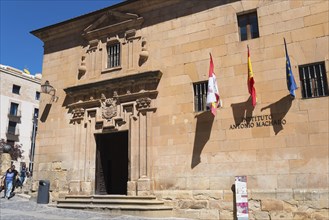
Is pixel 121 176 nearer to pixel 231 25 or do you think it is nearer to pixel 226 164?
pixel 226 164

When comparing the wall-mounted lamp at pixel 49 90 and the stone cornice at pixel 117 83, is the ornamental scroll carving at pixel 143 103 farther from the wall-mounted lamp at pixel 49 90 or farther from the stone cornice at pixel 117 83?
the wall-mounted lamp at pixel 49 90

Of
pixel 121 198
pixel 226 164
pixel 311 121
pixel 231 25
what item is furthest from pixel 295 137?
pixel 121 198

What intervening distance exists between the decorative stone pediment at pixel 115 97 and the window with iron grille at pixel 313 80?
4.77m

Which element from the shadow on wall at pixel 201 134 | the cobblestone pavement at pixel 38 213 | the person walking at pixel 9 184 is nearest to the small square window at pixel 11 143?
the person walking at pixel 9 184

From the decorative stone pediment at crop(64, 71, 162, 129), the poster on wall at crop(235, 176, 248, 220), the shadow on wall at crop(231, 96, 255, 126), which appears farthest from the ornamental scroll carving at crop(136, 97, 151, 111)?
the poster on wall at crop(235, 176, 248, 220)

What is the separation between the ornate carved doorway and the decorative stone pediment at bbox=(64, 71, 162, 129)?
0.66m

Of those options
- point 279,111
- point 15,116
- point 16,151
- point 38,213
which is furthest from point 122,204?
point 15,116

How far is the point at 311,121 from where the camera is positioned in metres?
9.24

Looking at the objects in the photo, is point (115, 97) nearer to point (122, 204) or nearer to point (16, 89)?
point (122, 204)

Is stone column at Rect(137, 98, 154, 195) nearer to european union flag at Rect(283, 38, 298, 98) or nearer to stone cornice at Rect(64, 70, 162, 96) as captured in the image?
stone cornice at Rect(64, 70, 162, 96)

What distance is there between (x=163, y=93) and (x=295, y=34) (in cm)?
465

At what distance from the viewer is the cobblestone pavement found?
32.0 feet

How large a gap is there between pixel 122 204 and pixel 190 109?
391 cm

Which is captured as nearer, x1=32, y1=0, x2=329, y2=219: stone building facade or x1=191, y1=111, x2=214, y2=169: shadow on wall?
x1=32, y1=0, x2=329, y2=219: stone building facade
